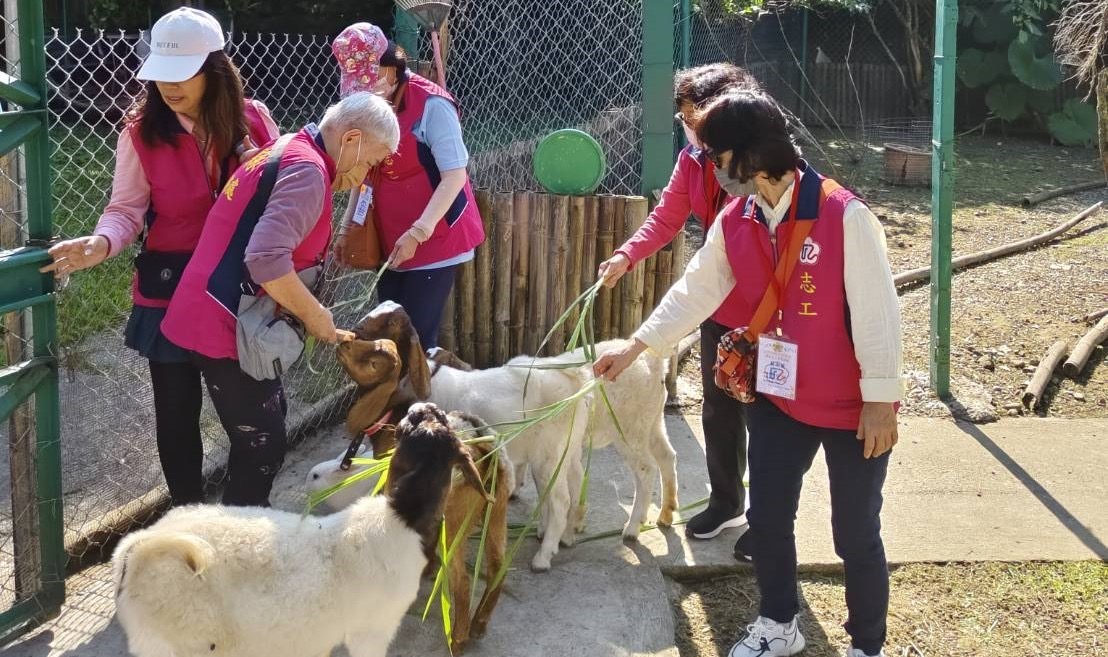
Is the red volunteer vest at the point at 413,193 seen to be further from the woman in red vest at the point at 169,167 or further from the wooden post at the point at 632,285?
the wooden post at the point at 632,285

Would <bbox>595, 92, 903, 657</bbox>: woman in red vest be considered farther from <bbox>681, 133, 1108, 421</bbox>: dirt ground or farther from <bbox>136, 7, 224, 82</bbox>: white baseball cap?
<bbox>681, 133, 1108, 421</bbox>: dirt ground

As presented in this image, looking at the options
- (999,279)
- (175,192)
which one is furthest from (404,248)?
(999,279)

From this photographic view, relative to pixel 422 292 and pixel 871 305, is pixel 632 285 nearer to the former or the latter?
pixel 422 292

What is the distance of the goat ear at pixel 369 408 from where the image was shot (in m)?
4.14

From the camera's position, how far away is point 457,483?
3881 mm

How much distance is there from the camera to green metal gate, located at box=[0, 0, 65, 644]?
145 inches

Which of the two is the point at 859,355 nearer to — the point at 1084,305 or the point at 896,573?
the point at 896,573

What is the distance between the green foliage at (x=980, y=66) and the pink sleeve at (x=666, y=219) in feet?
50.6

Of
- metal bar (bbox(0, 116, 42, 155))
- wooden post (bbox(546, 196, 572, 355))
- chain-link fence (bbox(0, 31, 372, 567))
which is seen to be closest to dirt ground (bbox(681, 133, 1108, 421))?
wooden post (bbox(546, 196, 572, 355))

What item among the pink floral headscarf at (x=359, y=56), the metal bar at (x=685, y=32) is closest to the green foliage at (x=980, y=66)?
the metal bar at (x=685, y=32)

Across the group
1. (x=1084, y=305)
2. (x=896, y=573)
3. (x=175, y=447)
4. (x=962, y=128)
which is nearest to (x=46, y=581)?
(x=175, y=447)

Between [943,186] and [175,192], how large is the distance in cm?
454

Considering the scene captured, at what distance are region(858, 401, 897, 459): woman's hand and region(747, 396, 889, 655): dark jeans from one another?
87 mm

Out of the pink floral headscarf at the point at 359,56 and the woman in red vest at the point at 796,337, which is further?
the pink floral headscarf at the point at 359,56
